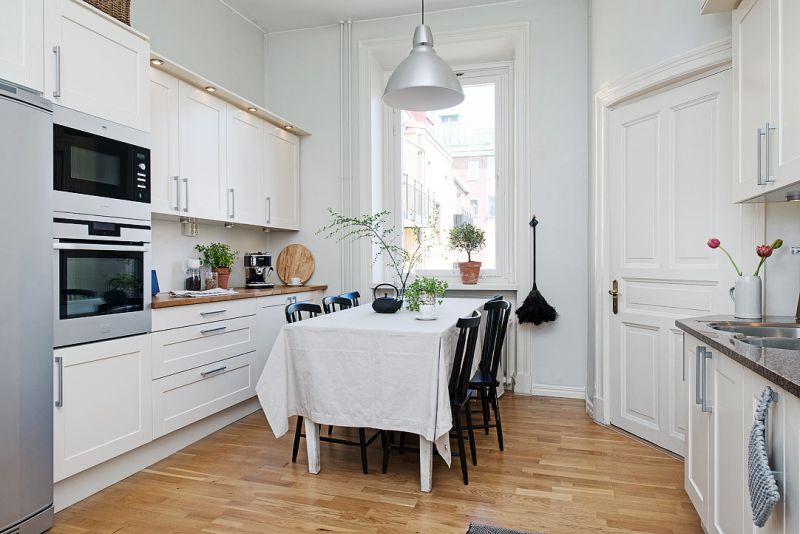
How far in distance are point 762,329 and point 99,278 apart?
10.1 feet

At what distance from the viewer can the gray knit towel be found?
1.24m

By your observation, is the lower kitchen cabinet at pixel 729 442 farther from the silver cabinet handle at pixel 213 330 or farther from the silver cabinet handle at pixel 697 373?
the silver cabinet handle at pixel 213 330

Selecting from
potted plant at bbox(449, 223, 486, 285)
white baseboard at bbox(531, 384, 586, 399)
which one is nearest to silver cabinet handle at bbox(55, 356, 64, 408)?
potted plant at bbox(449, 223, 486, 285)

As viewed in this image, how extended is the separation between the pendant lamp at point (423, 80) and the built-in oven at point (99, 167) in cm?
146

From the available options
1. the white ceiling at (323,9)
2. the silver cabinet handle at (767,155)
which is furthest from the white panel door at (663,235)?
the white ceiling at (323,9)

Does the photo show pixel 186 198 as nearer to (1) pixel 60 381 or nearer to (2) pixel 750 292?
(1) pixel 60 381

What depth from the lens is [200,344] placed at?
3.42m

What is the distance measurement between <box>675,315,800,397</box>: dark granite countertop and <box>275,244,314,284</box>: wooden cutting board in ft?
11.5

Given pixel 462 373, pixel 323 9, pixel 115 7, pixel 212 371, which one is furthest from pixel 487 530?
pixel 323 9

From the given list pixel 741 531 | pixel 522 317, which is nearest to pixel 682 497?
pixel 741 531

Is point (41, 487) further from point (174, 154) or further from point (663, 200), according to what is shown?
point (663, 200)

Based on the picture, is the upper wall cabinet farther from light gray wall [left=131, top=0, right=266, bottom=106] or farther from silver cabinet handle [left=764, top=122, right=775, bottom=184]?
light gray wall [left=131, top=0, right=266, bottom=106]

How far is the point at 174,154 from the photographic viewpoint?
11.6ft

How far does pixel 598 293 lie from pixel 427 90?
187 centimetres
